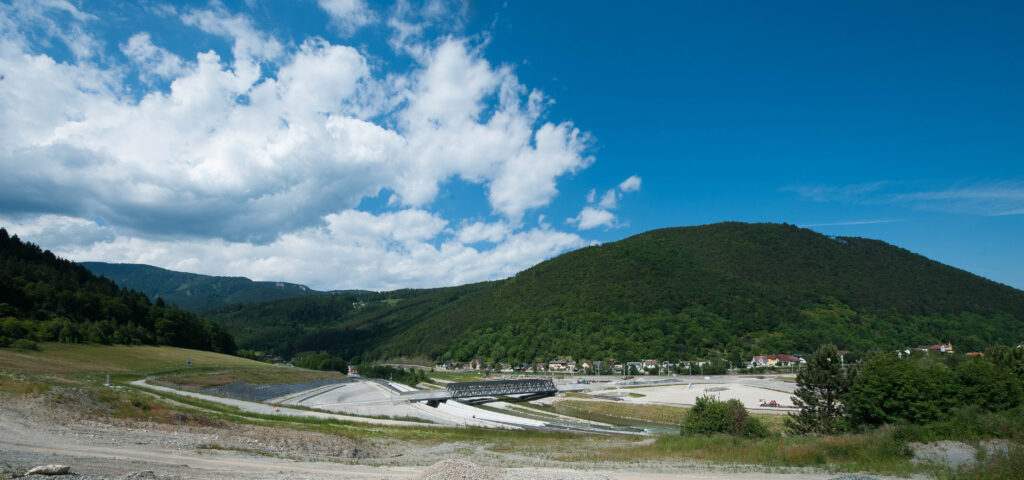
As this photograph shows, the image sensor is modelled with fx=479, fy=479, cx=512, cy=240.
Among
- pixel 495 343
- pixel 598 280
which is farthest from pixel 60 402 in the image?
pixel 598 280

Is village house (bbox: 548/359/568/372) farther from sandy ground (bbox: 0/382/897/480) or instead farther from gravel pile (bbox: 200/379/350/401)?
sandy ground (bbox: 0/382/897/480)

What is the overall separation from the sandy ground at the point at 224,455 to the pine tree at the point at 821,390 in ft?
74.8

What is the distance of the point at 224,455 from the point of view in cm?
1844

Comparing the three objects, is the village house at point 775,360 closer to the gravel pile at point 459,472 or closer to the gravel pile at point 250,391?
the gravel pile at point 250,391

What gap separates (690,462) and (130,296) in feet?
343

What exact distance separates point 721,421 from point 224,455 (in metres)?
26.4

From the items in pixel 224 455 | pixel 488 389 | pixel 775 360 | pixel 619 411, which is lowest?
pixel 619 411

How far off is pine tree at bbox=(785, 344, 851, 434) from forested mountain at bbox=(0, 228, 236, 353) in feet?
258

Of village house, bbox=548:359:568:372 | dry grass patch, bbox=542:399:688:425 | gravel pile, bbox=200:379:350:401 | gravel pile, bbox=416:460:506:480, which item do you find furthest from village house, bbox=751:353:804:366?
gravel pile, bbox=416:460:506:480

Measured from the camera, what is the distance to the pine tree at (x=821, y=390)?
35.6 m

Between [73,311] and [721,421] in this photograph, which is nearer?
[721,421]

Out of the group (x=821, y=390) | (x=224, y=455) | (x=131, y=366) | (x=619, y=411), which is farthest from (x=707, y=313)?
(x=224, y=455)

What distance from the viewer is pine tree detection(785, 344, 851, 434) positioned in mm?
35594

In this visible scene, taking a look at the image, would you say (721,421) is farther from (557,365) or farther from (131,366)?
(557,365)
